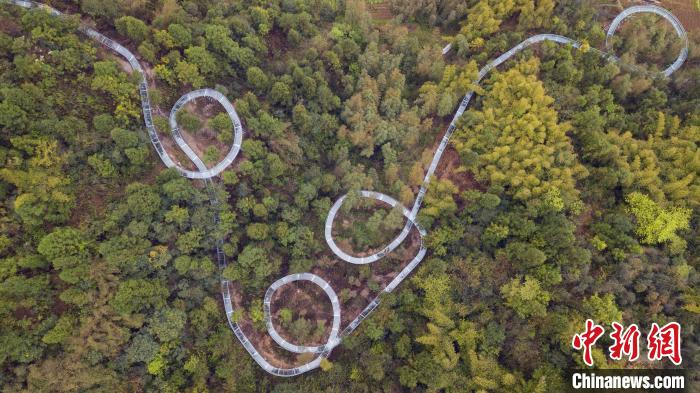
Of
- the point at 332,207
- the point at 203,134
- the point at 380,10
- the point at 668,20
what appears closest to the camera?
the point at 203,134

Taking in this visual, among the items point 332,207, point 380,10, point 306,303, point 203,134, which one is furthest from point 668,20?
point 203,134

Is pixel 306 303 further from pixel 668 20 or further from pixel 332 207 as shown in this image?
pixel 668 20

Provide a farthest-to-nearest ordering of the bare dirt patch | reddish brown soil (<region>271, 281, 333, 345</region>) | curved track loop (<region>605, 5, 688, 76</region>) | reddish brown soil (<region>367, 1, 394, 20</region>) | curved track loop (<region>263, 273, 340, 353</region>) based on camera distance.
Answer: reddish brown soil (<region>367, 1, 394, 20</region>) < curved track loop (<region>605, 5, 688, 76</region>) < reddish brown soil (<region>271, 281, 333, 345</region>) < curved track loop (<region>263, 273, 340, 353</region>) < the bare dirt patch

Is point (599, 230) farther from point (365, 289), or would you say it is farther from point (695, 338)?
point (365, 289)

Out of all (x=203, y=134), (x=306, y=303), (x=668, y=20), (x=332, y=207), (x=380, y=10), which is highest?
(x=380, y=10)

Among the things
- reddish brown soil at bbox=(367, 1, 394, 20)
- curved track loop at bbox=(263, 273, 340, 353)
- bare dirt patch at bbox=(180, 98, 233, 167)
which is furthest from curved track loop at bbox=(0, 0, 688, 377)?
reddish brown soil at bbox=(367, 1, 394, 20)

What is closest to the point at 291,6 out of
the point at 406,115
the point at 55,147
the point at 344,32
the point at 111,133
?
the point at 344,32

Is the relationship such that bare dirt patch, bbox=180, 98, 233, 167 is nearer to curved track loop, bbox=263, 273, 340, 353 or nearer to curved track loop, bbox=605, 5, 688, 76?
curved track loop, bbox=263, 273, 340, 353

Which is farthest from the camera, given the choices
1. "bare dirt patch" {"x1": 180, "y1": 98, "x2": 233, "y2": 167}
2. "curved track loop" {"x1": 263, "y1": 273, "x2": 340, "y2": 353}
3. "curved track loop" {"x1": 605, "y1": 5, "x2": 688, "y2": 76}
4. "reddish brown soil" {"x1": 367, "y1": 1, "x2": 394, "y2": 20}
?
"reddish brown soil" {"x1": 367, "y1": 1, "x2": 394, "y2": 20}
